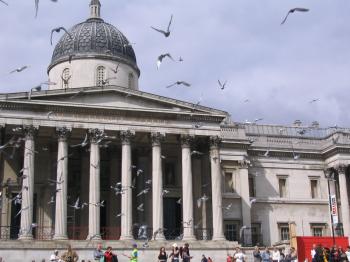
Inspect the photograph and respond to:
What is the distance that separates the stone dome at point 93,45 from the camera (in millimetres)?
44656

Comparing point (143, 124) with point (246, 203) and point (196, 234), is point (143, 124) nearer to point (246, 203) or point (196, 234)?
point (196, 234)

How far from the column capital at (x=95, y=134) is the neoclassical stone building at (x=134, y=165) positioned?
0.06 metres

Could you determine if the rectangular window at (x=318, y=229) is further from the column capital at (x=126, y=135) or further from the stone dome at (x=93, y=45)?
the stone dome at (x=93, y=45)

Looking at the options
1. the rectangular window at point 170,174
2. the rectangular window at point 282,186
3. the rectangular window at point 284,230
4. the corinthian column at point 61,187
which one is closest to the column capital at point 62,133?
the corinthian column at point 61,187

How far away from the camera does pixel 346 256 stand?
92.5 feet

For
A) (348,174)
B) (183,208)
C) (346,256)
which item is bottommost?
(346,256)

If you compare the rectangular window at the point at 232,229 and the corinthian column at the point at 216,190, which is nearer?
the corinthian column at the point at 216,190

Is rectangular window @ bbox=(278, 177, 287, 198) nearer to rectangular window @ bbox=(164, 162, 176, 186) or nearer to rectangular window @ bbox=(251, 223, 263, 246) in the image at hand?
rectangular window @ bbox=(251, 223, 263, 246)

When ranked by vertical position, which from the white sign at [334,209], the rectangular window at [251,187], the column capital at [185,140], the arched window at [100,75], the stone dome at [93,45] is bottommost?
the white sign at [334,209]

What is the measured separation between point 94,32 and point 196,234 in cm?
1672

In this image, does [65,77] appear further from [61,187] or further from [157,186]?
[157,186]

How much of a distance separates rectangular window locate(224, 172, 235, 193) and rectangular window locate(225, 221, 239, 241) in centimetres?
247

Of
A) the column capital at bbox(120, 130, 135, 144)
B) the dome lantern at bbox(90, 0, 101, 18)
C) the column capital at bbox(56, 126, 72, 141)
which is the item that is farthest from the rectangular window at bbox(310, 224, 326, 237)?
the dome lantern at bbox(90, 0, 101, 18)


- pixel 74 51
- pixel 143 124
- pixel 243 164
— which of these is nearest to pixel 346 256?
pixel 143 124
